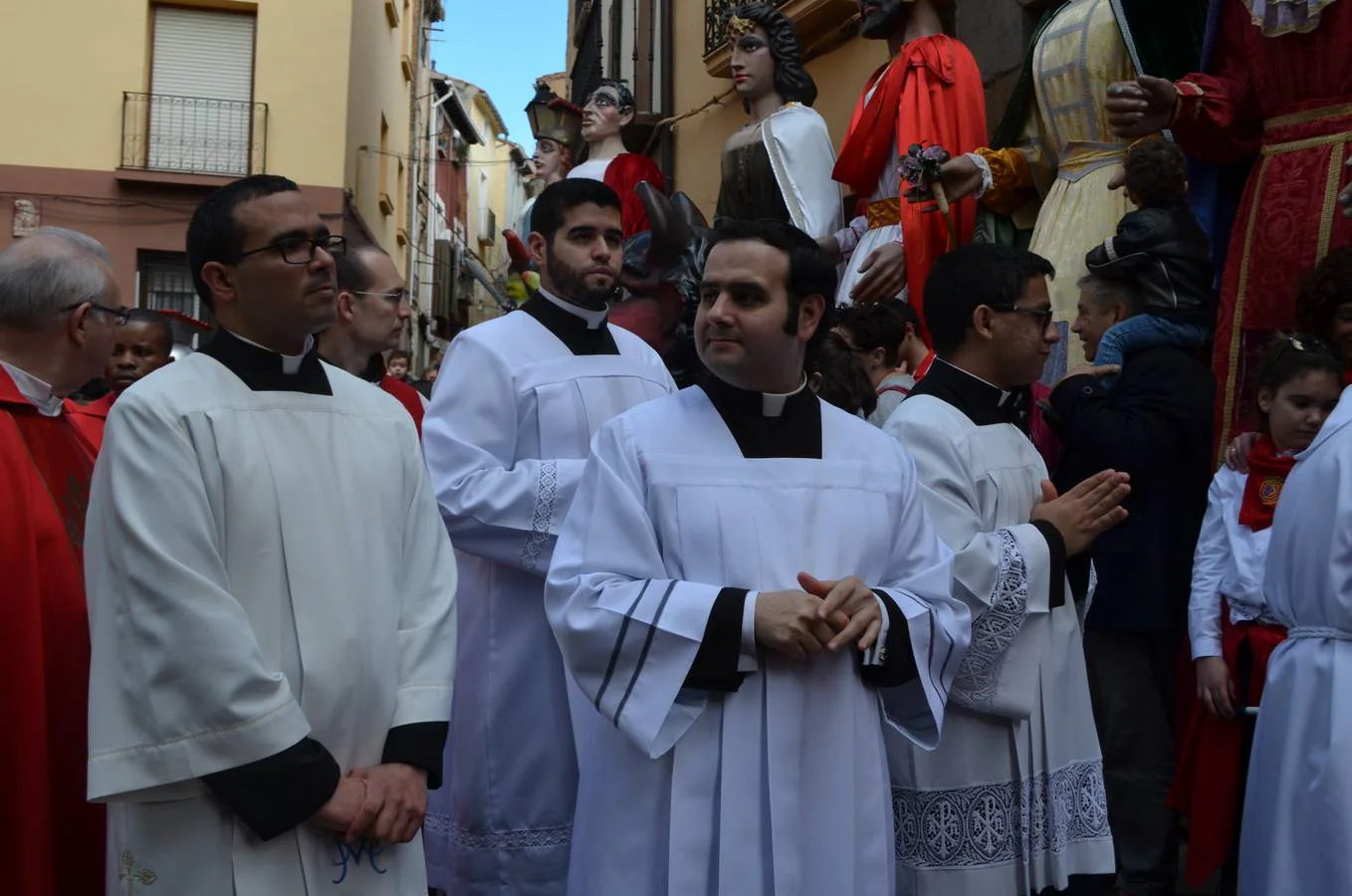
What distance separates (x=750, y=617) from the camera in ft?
9.84

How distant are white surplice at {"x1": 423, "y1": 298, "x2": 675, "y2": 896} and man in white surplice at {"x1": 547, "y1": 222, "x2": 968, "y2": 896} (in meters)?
0.80

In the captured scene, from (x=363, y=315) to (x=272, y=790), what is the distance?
288 cm

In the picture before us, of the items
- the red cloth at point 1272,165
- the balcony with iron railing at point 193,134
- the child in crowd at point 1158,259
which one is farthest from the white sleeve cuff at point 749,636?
the balcony with iron railing at point 193,134

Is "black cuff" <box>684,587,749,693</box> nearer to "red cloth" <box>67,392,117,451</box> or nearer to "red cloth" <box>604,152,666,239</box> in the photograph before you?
"red cloth" <box>67,392,117,451</box>

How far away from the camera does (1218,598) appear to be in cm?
482

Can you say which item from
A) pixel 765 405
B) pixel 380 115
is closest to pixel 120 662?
pixel 765 405

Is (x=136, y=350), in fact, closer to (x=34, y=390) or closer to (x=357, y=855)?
(x=34, y=390)

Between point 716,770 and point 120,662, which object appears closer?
point 120,662

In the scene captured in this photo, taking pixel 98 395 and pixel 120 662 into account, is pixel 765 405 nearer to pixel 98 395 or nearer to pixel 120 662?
pixel 120 662

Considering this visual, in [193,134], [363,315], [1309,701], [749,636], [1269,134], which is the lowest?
[1309,701]

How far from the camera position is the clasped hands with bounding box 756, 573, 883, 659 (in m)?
2.96

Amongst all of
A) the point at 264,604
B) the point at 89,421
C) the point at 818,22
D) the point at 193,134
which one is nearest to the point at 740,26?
the point at 818,22

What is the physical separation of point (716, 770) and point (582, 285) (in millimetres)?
1925

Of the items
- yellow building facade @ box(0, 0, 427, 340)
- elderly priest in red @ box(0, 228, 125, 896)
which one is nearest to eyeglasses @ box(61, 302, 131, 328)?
elderly priest in red @ box(0, 228, 125, 896)
